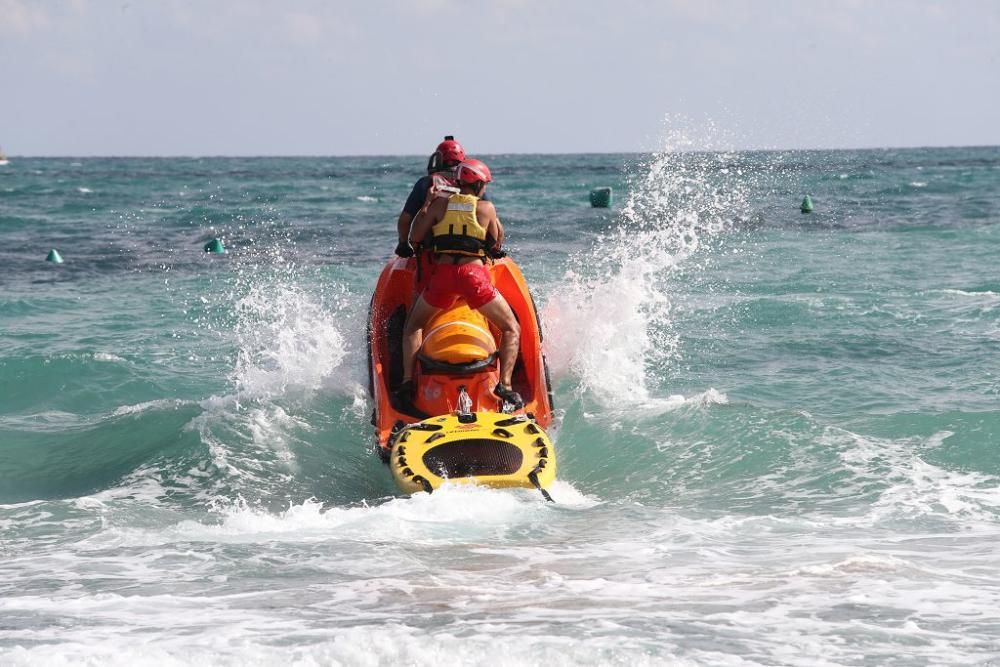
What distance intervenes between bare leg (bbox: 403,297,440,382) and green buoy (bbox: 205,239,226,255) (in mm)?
15527

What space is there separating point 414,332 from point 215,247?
52.2 feet

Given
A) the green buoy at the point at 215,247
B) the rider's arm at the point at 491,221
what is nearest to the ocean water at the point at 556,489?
the rider's arm at the point at 491,221

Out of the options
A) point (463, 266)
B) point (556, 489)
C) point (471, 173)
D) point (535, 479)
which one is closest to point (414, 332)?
point (463, 266)

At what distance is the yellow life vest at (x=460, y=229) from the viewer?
812cm

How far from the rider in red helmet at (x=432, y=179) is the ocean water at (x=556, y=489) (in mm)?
1516

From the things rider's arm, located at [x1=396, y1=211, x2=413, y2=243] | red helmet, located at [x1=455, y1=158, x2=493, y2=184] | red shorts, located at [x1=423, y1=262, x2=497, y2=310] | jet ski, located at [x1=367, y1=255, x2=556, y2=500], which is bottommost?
jet ski, located at [x1=367, y1=255, x2=556, y2=500]

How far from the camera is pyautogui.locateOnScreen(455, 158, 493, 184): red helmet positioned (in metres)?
8.23

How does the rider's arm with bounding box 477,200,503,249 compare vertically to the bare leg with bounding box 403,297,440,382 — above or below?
above

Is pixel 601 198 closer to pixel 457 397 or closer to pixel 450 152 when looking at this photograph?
pixel 450 152


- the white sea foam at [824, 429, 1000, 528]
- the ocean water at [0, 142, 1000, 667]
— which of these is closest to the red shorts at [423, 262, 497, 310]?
the ocean water at [0, 142, 1000, 667]

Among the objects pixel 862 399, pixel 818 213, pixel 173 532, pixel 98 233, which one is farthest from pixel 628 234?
pixel 173 532

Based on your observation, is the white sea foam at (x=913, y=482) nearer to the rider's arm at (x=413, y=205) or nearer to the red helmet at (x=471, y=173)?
the red helmet at (x=471, y=173)

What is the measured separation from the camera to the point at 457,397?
26.7ft

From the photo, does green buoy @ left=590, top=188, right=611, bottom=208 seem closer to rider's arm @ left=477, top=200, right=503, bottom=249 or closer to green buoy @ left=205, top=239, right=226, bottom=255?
green buoy @ left=205, top=239, right=226, bottom=255
